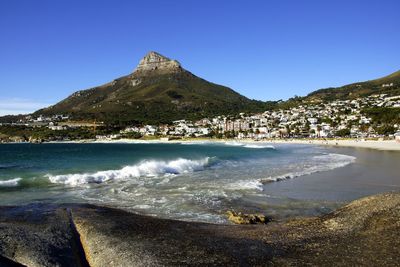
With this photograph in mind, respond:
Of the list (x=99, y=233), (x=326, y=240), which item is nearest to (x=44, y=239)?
(x=99, y=233)

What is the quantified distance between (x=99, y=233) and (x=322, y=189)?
60.8 feet

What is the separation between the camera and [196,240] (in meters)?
14.1

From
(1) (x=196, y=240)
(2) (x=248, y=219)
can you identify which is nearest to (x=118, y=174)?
(2) (x=248, y=219)

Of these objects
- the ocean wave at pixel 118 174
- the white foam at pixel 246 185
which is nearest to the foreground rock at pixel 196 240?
the white foam at pixel 246 185

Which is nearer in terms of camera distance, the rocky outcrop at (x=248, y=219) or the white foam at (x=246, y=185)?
the rocky outcrop at (x=248, y=219)

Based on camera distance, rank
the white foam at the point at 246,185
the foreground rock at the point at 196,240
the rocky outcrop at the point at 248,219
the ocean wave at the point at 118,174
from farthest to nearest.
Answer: the ocean wave at the point at 118,174 → the white foam at the point at 246,185 → the rocky outcrop at the point at 248,219 → the foreground rock at the point at 196,240

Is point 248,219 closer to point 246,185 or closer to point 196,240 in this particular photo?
point 196,240

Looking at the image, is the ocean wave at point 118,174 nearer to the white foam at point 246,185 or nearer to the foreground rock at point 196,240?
the white foam at point 246,185

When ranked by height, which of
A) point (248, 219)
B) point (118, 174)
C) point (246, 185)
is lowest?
point (118, 174)

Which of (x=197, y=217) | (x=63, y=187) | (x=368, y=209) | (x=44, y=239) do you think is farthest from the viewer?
(x=63, y=187)

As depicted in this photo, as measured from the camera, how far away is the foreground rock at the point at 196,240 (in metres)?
11.9

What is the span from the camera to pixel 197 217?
758 inches

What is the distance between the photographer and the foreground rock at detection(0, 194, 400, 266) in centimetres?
1186

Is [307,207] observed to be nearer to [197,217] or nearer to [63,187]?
[197,217]
